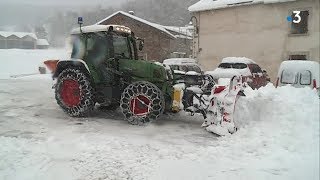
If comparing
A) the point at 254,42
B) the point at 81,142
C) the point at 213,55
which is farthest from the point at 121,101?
the point at 213,55

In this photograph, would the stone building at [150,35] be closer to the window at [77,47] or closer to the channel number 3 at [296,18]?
the window at [77,47]

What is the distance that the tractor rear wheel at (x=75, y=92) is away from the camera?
792 centimetres

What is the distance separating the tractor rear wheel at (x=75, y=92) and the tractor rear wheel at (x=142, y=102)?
0.90 metres

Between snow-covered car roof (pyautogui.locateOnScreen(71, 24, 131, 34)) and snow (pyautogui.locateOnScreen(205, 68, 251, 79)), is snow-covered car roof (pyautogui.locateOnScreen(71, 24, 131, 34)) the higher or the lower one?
the higher one

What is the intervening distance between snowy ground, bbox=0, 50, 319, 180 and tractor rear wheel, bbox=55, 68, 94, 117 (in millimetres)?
501

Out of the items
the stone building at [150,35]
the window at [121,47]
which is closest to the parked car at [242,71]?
the window at [121,47]

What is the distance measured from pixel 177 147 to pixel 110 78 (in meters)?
2.85

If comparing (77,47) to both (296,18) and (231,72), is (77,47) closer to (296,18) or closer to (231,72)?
(296,18)

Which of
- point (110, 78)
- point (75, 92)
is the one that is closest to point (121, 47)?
point (110, 78)

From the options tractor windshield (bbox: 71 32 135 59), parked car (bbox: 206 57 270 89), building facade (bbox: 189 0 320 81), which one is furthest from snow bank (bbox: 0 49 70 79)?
tractor windshield (bbox: 71 32 135 59)

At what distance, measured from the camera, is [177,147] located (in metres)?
5.74

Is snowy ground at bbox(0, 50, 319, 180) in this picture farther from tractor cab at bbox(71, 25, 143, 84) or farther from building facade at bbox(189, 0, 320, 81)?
building facade at bbox(189, 0, 320, 81)

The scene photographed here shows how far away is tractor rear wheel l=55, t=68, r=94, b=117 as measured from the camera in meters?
7.92

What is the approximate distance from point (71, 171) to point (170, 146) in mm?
1765
